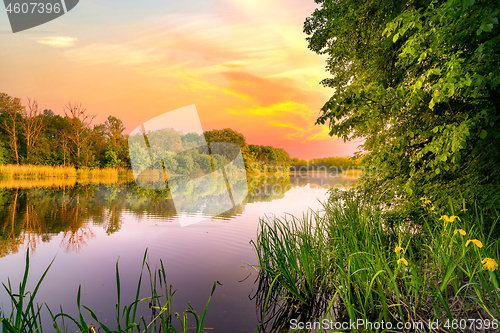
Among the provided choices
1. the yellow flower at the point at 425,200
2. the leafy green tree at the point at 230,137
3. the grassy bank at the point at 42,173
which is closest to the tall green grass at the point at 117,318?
the yellow flower at the point at 425,200

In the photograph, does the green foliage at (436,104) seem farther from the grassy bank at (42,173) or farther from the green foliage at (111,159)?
the green foliage at (111,159)

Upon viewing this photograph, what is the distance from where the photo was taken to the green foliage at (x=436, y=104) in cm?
315

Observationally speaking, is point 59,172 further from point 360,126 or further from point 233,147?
point 360,126

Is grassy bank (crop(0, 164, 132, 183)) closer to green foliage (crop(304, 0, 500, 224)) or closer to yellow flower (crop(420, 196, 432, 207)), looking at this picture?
green foliage (crop(304, 0, 500, 224))

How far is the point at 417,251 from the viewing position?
4.55 metres

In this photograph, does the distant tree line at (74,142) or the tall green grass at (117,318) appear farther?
the distant tree line at (74,142)

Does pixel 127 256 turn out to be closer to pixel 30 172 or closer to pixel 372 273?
pixel 372 273

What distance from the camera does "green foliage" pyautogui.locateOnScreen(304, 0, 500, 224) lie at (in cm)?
315

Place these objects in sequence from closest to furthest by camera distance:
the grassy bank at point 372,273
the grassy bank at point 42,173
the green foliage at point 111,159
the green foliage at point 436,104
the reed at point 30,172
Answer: the grassy bank at point 372,273 → the green foliage at point 436,104 → the grassy bank at point 42,173 → the reed at point 30,172 → the green foliage at point 111,159

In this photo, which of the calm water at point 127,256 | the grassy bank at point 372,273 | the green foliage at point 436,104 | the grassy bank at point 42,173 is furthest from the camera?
the grassy bank at point 42,173

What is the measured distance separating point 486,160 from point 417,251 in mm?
1949

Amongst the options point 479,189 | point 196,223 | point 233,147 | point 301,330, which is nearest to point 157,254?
point 196,223

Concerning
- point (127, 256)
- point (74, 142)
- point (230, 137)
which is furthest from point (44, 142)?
point (127, 256)

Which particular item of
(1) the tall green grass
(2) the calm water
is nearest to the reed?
(2) the calm water
